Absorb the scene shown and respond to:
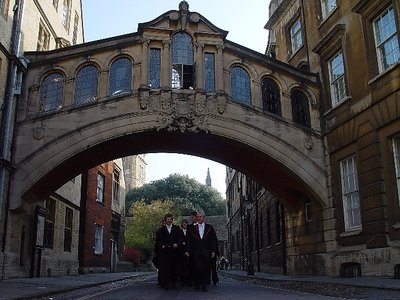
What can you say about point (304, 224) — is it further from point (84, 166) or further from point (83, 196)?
point (83, 196)

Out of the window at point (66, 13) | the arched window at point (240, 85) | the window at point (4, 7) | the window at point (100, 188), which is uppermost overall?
the window at point (66, 13)

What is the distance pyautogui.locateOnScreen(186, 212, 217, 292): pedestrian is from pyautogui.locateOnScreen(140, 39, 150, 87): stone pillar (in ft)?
26.6

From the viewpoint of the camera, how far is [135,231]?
170 feet

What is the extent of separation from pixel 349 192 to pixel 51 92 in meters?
11.5

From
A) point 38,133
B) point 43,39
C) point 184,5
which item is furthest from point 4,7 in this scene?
point 184,5

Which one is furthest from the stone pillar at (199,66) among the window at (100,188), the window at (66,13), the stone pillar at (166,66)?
the window at (100,188)

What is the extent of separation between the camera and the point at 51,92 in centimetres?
1792

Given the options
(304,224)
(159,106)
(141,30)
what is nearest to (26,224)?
(159,106)

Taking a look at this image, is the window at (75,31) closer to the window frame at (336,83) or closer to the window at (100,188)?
the window at (100,188)

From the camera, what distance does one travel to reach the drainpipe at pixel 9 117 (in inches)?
601

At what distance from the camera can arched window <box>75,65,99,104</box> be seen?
1791cm

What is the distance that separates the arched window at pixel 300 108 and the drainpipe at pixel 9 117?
1062cm

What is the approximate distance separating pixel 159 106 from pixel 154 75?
1427 mm

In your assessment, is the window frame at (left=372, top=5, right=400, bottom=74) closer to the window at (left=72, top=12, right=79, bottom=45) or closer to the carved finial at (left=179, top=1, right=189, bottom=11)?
the carved finial at (left=179, top=1, right=189, bottom=11)
